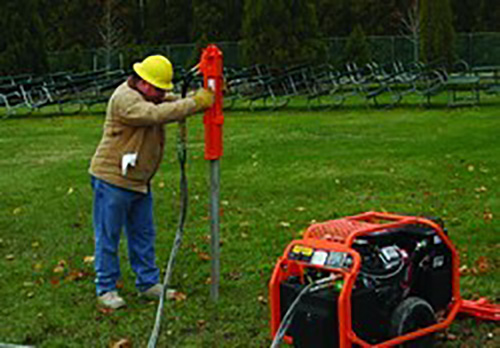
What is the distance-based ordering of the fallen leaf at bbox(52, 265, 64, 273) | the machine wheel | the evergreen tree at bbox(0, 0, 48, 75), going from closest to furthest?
the machine wheel
the fallen leaf at bbox(52, 265, 64, 273)
the evergreen tree at bbox(0, 0, 48, 75)

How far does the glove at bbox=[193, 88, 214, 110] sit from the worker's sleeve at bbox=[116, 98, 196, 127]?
1.2 inches

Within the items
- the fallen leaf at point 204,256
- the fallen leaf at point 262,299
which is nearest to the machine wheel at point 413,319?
the fallen leaf at point 262,299

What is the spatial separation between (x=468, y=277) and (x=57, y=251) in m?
3.39

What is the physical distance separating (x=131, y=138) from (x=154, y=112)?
0.29 m

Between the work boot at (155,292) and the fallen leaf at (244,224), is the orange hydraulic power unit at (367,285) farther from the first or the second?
the fallen leaf at (244,224)

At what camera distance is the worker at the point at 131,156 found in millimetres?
5492

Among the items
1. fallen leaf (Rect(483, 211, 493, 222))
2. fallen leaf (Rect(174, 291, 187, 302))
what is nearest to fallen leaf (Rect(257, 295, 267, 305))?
fallen leaf (Rect(174, 291, 187, 302))

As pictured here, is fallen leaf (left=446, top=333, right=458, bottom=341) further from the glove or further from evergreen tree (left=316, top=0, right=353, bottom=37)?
evergreen tree (left=316, top=0, right=353, bottom=37)

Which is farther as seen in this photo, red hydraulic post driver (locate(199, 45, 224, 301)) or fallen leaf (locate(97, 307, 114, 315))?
fallen leaf (locate(97, 307, 114, 315))

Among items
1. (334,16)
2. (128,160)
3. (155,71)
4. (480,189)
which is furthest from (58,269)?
(334,16)

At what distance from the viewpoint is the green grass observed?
5.58 meters

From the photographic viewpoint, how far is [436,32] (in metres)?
28.2

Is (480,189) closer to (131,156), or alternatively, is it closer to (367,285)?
(131,156)

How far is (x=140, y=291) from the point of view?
6164mm
